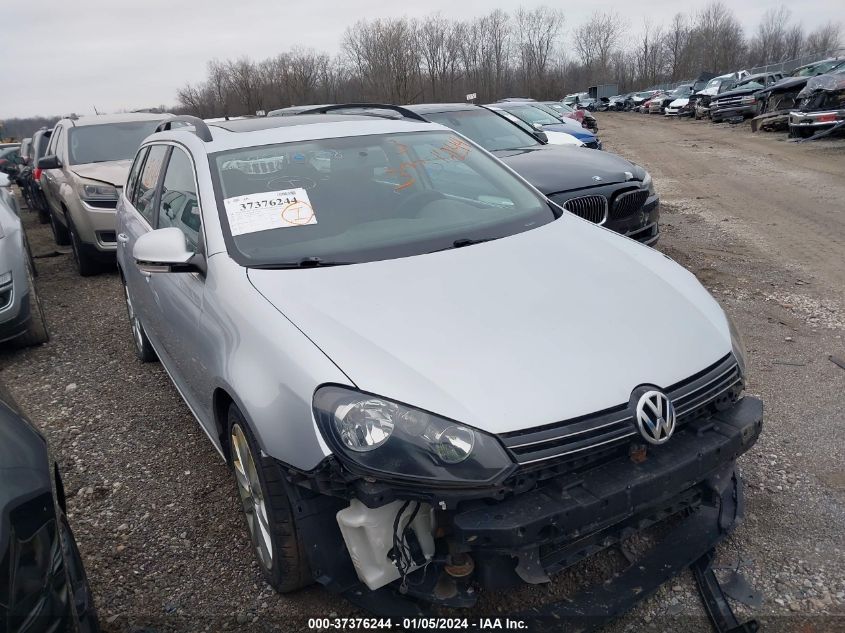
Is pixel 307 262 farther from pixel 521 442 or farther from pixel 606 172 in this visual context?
pixel 606 172

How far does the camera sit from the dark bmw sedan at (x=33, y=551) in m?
1.40

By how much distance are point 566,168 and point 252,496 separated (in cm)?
→ 445

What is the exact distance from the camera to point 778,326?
485 centimetres

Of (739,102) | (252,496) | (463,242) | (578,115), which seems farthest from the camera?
(739,102)

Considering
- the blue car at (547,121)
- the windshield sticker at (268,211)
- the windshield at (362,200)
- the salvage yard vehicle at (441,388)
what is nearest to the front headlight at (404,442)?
the salvage yard vehicle at (441,388)

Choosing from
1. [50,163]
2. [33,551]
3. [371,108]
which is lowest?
[33,551]

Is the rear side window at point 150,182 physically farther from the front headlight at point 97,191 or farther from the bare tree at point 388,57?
the bare tree at point 388,57

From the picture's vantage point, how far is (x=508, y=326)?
2.27m

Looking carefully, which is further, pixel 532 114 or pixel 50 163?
pixel 532 114

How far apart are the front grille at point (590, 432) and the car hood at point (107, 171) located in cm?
680

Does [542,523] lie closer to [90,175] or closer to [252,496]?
[252,496]

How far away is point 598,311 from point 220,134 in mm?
2192

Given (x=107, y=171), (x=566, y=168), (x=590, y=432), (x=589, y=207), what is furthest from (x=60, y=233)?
(x=590, y=432)

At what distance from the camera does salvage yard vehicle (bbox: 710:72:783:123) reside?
24578mm
